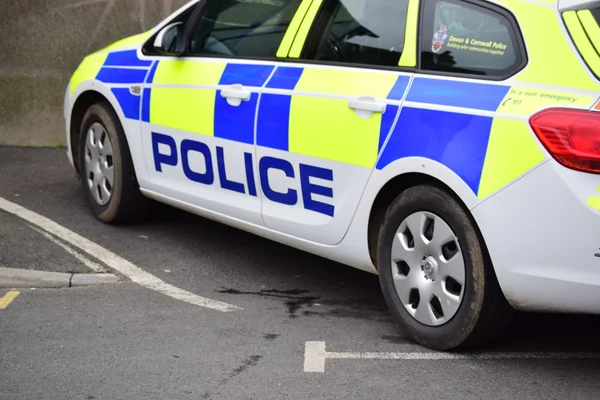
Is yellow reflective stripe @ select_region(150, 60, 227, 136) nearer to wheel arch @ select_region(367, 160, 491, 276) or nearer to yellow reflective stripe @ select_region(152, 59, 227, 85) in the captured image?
yellow reflective stripe @ select_region(152, 59, 227, 85)

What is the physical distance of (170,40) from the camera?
19.3 feet

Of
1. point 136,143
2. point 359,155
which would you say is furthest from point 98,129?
point 359,155

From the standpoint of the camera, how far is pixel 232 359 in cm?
434

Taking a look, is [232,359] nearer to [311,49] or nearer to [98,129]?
[311,49]

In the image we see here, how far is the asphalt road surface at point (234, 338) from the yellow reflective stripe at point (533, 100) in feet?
3.44

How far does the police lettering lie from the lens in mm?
4820

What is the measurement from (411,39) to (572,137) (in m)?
0.98

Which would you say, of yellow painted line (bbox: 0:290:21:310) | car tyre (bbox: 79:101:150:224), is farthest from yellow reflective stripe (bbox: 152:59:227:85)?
yellow painted line (bbox: 0:290:21:310)

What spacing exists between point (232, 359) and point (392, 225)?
2.83 feet

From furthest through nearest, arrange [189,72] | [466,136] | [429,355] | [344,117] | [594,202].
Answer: [189,72] < [344,117] < [429,355] < [466,136] < [594,202]

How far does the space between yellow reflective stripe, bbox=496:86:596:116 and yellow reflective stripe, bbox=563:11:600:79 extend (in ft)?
0.44

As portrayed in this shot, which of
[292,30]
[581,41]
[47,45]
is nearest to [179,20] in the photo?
[292,30]

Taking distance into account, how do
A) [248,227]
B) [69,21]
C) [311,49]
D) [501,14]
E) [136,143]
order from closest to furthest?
[501,14] < [311,49] < [248,227] < [136,143] < [69,21]

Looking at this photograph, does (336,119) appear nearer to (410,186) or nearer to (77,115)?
(410,186)
